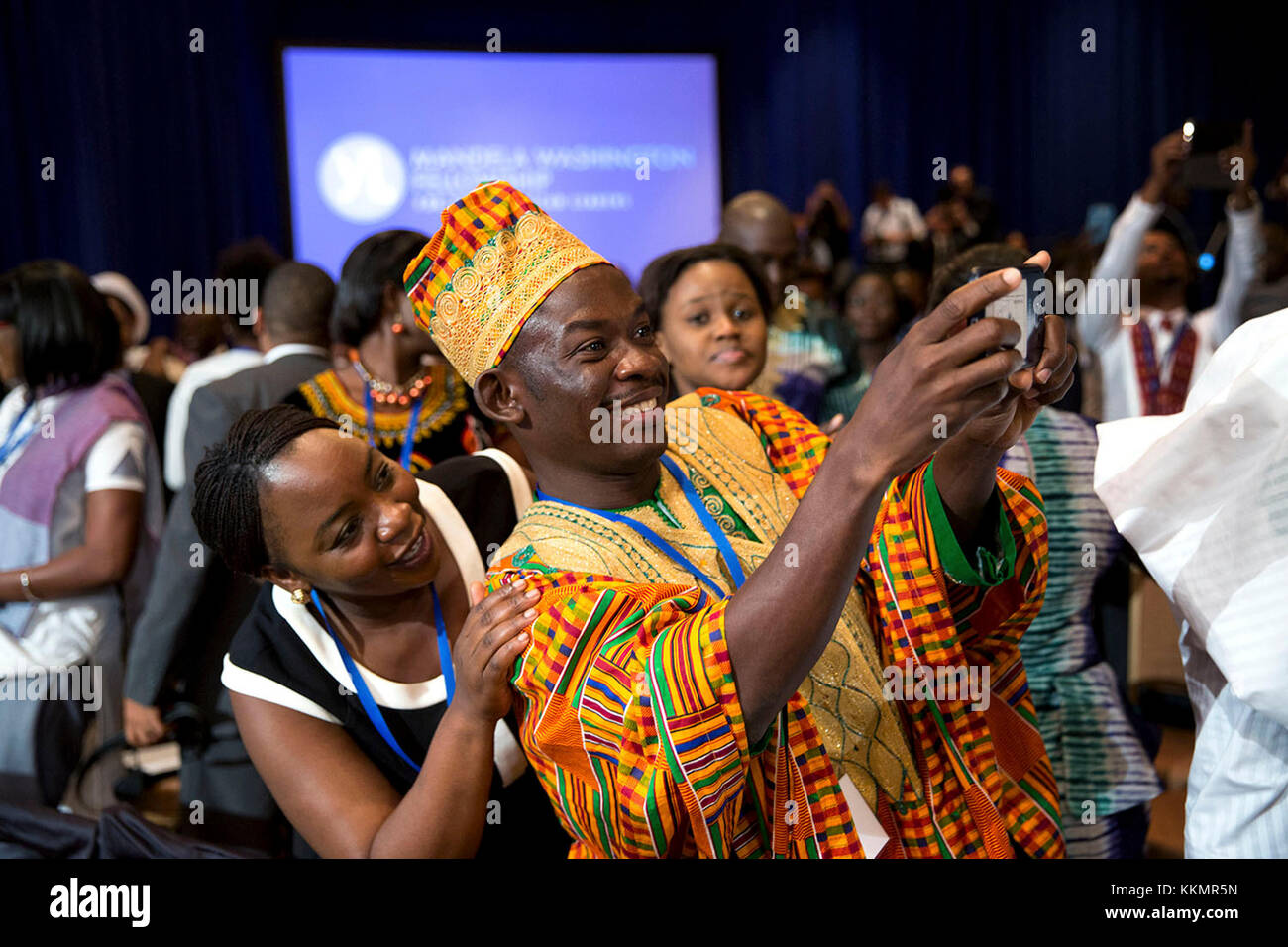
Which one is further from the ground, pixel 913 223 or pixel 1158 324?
pixel 913 223

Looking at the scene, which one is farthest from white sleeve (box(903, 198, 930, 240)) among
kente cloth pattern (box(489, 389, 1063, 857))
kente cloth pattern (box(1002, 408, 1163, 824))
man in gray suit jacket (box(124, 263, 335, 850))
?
kente cloth pattern (box(489, 389, 1063, 857))

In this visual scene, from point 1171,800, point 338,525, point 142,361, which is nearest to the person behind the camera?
point 338,525

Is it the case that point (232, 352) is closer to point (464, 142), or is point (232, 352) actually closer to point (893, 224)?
point (464, 142)

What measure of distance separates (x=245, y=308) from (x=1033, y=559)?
9.90ft

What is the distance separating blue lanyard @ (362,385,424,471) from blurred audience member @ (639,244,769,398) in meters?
0.53

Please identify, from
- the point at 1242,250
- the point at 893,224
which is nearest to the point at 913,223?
the point at 893,224

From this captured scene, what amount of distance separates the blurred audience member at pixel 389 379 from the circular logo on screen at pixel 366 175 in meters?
6.55

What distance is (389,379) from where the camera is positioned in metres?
2.32

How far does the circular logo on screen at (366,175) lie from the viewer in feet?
28.0

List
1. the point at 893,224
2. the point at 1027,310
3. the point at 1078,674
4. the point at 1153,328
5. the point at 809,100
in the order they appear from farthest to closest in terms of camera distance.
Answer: the point at 809,100 < the point at 893,224 < the point at 1153,328 < the point at 1078,674 < the point at 1027,310

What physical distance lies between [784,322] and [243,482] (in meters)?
2.26

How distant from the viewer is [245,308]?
142 inches
